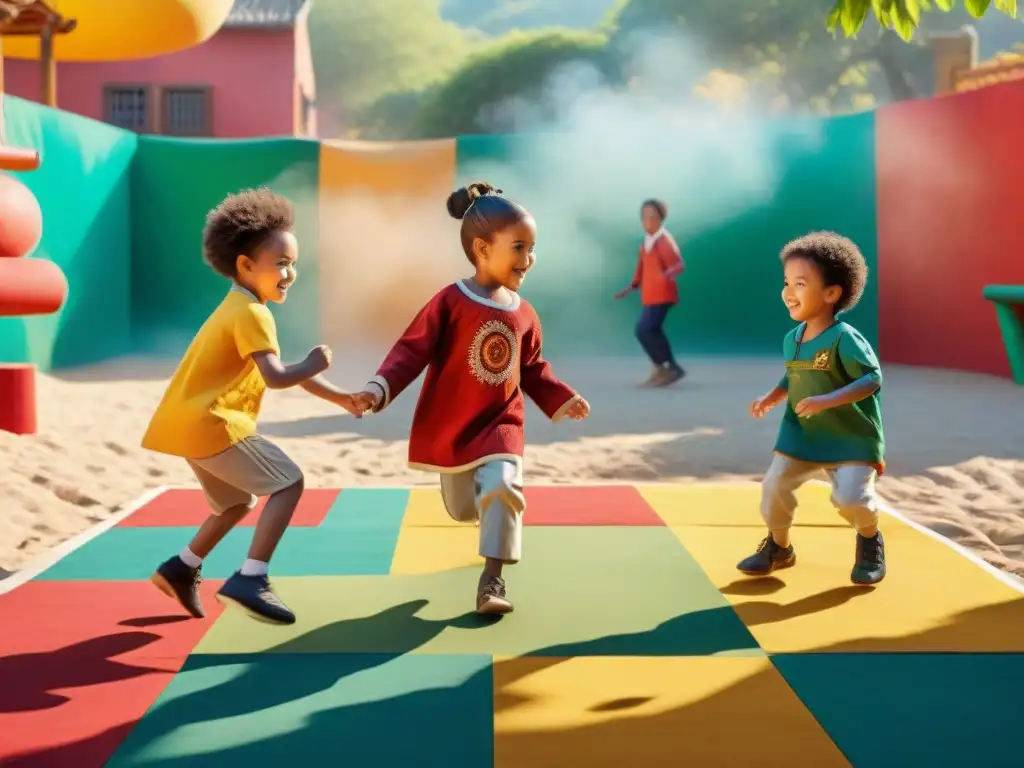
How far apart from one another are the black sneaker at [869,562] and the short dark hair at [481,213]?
5.68 ft

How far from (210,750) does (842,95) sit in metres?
48.0

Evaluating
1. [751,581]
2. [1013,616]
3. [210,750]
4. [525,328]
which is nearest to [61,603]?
A: [210,750]

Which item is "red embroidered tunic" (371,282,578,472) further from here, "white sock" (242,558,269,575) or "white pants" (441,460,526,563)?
"white sock" (242,558,269,575)

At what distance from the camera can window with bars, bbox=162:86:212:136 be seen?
2336 centimetres

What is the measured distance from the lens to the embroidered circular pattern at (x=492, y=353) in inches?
163

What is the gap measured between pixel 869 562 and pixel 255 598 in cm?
219

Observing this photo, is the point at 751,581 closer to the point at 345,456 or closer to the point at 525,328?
the point at 525,328

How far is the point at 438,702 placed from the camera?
3.13 m

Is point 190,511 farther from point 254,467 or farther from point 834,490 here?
point 834,490

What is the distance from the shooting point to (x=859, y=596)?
4184 millimetres

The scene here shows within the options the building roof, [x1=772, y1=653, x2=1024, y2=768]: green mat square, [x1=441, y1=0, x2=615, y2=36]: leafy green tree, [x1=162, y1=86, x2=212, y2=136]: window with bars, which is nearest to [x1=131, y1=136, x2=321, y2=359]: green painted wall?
[x1=162, y1=86, x2=212, y2=136]: window with bars

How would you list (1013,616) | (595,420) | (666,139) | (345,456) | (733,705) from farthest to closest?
(666,139) → (595,420) → (345,456) → (1013,616) → (733,705)

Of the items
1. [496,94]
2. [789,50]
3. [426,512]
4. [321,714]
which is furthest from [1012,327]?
[496,94]

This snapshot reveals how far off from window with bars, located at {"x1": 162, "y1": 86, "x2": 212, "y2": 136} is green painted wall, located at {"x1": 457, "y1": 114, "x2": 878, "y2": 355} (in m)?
10.6
